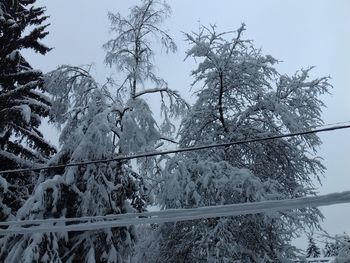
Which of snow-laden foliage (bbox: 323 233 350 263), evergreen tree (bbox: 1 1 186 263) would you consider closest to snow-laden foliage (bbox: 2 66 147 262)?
evergreen tree (bbox: 1 1 186 263)

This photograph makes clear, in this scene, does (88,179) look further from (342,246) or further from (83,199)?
(342,246)

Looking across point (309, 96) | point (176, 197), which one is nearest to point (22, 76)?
point (176, 197)

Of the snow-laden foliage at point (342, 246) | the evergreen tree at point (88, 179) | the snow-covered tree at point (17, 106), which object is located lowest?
the snow-laden foliage at point (342, 246)

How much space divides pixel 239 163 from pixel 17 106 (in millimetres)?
7239

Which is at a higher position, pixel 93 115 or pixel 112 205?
pixel 93 115

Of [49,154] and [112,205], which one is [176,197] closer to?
Answer: [112,205]

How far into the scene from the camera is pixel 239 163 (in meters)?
10.4

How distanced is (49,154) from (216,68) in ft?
24.8

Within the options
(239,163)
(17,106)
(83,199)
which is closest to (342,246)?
(239,163)

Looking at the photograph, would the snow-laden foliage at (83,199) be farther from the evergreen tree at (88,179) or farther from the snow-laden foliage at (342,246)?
the snow-laden foliage at (342,246)

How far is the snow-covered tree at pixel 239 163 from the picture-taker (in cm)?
923

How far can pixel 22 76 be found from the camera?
595 inches

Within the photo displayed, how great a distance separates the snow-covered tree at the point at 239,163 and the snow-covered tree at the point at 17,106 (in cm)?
532

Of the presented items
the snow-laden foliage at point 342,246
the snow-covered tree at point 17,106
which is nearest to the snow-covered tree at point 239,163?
the snow-laden foliage at point 342,246
